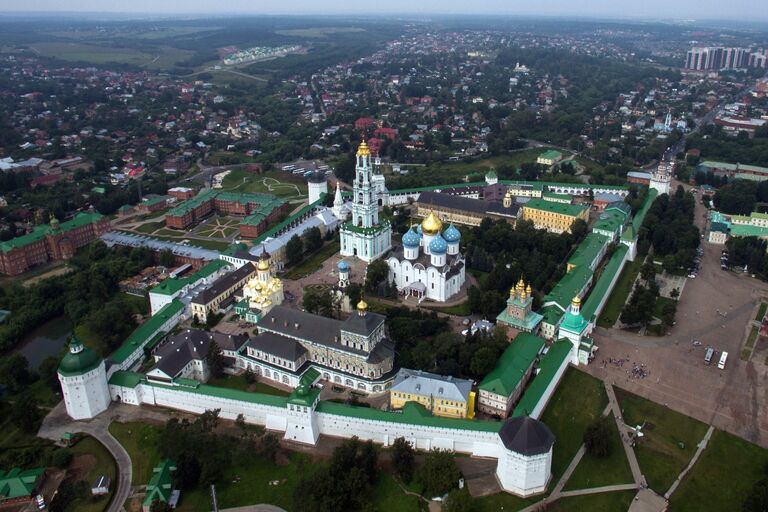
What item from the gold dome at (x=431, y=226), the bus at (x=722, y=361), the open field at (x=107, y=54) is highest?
the open field at (x=107, y=54)

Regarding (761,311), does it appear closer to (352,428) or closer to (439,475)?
(439,475)

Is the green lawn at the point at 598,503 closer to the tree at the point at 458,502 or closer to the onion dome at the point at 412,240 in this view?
the tree at the point at 458,502

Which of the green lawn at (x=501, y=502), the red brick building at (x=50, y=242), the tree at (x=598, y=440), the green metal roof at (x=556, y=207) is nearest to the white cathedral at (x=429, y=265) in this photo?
the green metal roof at (x=556, y=207)

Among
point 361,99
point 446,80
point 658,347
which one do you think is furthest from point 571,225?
point 446,80

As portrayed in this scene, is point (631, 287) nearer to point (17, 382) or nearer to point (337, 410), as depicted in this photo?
point (337, 410)

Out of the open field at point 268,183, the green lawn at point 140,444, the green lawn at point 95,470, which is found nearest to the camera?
the green lawn at point 95,470

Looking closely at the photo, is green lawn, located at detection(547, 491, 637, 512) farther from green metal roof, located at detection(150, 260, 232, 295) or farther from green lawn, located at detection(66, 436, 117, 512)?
green metal roof, located at detection(150, 260, 232, 295)

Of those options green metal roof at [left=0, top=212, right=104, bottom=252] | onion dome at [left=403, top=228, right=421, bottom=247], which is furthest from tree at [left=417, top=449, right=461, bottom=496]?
green metal roof at [left=0, top=212, right=104, bottom=252]
